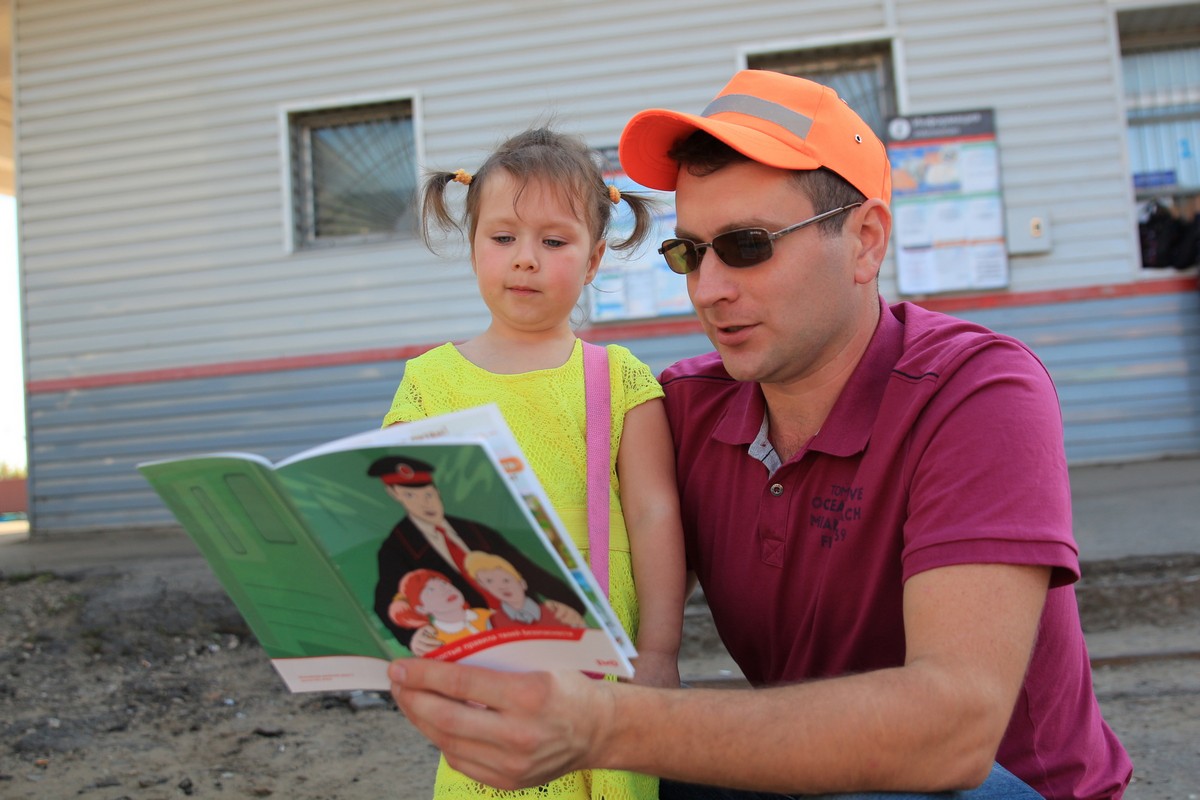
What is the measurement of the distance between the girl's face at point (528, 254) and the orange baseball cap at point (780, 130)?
0.82 feet

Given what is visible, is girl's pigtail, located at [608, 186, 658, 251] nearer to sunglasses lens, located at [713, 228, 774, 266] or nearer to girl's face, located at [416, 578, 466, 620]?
sunglasses lens, located at [713, 228, 774, 266]

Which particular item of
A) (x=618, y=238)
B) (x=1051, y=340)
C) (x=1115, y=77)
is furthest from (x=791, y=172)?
(x=1115, y=77)

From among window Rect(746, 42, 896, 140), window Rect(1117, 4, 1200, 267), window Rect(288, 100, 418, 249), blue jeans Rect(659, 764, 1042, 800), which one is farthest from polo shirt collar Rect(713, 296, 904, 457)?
window Rect(1117, 4, 1200, 267)

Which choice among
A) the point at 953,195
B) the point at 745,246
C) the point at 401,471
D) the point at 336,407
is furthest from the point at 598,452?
the point at 336,407

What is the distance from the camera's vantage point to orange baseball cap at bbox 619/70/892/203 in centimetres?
186

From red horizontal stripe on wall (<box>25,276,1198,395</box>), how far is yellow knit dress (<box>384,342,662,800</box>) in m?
5.48

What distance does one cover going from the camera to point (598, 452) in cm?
207

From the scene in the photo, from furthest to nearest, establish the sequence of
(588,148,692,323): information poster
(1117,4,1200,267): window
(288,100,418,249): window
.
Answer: (288,100,418,249): window, (1117,4,1200,267): window, (588,148,692,323): information poster

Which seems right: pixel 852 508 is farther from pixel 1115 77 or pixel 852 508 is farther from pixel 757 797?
pixel 1115 77

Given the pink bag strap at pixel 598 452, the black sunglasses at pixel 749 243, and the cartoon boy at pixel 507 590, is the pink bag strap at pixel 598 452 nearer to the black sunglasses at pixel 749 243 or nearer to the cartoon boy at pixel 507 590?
the black sunglasses at pixel 749 243

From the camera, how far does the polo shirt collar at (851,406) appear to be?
1.80 meters

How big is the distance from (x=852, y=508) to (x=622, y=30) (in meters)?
6.91

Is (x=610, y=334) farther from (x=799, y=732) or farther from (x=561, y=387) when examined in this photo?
(x=799, y=732)

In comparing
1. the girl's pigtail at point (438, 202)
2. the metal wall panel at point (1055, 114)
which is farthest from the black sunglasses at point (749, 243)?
the metal wall panel at point (1055, 114)
